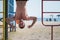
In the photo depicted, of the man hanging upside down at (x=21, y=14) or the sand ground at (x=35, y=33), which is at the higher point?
the man hanging upside down at (x=21, y=14)

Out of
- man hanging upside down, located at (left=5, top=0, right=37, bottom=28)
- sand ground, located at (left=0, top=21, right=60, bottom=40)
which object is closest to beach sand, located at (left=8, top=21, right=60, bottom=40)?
sand ground, located at (left=0, top=21, right=60, bottom=40)

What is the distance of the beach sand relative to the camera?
2.71 metres

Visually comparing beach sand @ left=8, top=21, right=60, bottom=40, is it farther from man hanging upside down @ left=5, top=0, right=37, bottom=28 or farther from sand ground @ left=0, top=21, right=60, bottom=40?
man hanging upside down @ left=5, top=0, right=37, bottom=28

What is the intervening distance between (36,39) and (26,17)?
472 millimetres

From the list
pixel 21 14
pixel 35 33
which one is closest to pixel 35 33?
pixel 35 33

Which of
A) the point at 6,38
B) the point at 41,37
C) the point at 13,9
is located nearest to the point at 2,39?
the point at 6,38

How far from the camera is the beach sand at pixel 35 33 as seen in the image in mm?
2712

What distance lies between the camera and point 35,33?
2857 millimetres

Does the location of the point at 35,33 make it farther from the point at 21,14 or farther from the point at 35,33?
the point at 21,14

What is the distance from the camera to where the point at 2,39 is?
257 cm

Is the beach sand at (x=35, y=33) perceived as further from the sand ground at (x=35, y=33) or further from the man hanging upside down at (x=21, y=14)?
the man hanging upside down at (x=21, y=14)

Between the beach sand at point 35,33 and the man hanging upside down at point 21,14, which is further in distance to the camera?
the beach sand at point 35,33

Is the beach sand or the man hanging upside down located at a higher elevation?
the man hanging upside down

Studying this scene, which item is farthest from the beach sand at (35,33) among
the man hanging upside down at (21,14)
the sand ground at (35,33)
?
the man hanging upside down at (21,14)
